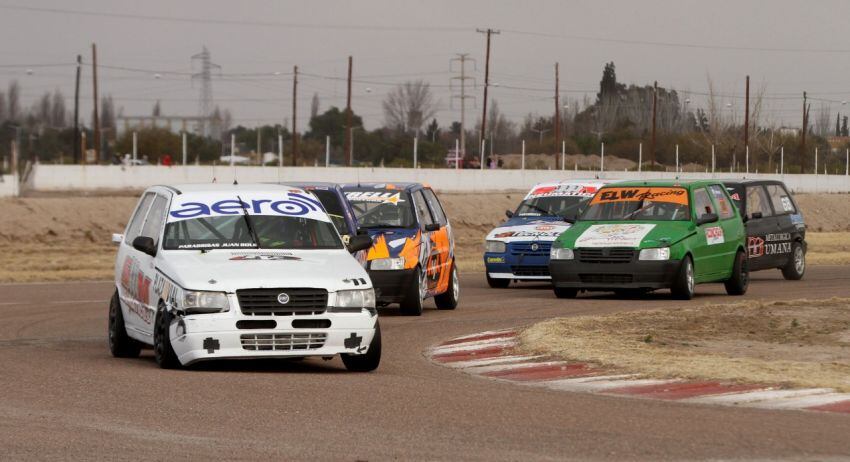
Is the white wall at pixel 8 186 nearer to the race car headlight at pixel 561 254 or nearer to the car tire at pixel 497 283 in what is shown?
the car tire at pixel 497 283

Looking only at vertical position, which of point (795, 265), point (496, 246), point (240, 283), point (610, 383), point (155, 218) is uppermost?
point (155, 218)

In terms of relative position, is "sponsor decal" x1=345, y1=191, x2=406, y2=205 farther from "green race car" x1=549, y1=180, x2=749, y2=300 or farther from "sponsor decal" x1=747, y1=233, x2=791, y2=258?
"sponsor decal" x1=747, y1=233, x2=791, y2=258

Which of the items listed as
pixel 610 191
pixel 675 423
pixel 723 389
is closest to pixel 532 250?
pixel 610 191

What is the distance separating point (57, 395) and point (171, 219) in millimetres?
2917

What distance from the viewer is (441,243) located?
19656 mm

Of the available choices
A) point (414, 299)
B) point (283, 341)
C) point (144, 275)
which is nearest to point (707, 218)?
point (414, 299)

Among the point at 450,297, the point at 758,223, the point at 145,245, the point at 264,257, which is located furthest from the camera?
the point at 758,223

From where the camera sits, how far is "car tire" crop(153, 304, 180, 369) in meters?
12.2

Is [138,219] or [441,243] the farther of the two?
[441,243]

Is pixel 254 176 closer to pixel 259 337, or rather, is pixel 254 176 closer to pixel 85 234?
pixel 85 234

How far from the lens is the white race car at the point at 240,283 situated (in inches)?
467

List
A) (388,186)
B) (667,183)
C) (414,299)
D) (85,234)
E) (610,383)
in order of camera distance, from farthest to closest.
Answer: (85,234) → (667,183) → (388,186) → (414,299) → (610,383)

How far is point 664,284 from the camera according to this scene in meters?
20.8

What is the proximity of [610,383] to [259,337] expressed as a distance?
9.19ft
